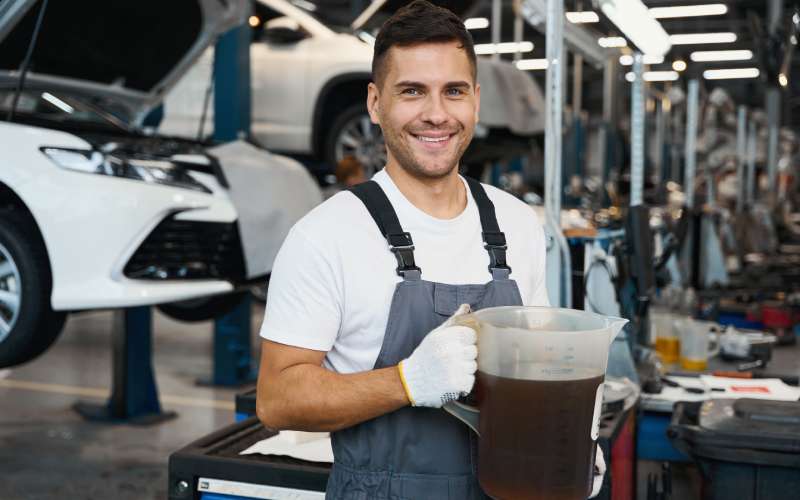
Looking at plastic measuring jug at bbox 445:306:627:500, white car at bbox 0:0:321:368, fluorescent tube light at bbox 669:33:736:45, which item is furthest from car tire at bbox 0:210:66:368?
fluorescent tube light at bbox 669:33:736:45

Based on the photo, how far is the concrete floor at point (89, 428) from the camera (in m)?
3.98

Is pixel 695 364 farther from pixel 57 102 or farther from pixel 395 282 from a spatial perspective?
pixel 57 102

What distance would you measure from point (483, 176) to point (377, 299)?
6431mm

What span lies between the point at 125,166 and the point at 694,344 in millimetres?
2269

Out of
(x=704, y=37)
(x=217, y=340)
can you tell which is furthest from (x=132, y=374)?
(x=704, y=37)

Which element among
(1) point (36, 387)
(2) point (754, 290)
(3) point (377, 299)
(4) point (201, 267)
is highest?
(3) point (377, 299)

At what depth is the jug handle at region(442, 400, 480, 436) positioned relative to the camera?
1305 millimetres

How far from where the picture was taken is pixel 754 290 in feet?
18.8

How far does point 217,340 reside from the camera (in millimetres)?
5988

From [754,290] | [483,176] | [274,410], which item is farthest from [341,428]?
[483,176]

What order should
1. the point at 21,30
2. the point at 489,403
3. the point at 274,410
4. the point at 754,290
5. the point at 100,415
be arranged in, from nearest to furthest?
1. the point at 489,403
2. the point at 274,410
3. the point at 21,30
4. the point at 100,415
5. the point at 754,290

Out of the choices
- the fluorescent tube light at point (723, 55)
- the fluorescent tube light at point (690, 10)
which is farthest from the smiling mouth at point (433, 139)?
the fluorescent tube light at point (723, 55)

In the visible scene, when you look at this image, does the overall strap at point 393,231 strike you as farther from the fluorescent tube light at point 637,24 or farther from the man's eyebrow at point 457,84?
the fluorescent tube light at point 637,24

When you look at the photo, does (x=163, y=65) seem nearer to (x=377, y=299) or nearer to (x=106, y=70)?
(x=106, y=70)
